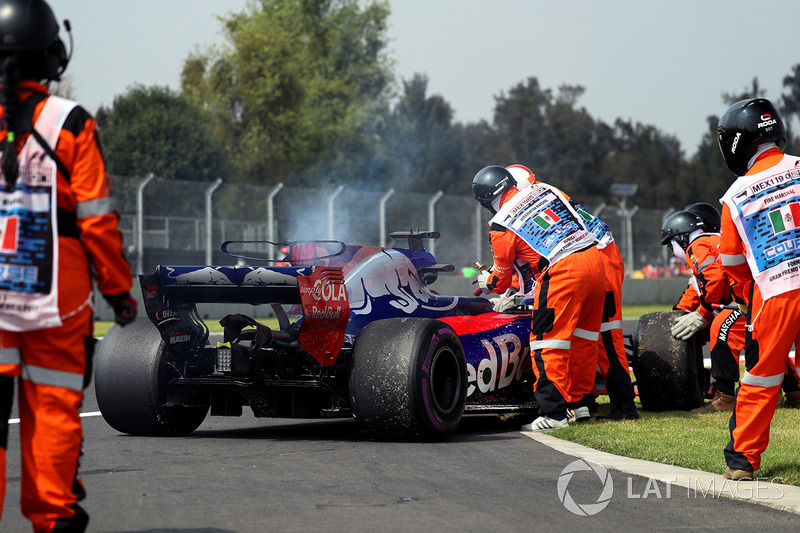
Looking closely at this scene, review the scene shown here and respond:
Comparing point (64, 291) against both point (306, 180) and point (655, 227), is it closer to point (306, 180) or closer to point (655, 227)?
point (655, 227)

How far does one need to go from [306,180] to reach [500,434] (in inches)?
1956

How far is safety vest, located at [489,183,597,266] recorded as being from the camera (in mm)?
7996

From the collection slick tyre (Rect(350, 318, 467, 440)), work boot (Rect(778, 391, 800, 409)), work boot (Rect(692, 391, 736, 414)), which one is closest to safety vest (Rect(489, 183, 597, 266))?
slick tyre (Rect(350, 318, 467, 440))

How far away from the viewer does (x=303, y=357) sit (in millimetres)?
7250

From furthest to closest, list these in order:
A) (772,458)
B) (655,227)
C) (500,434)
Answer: (655,227)
(500,434)
(772,458)

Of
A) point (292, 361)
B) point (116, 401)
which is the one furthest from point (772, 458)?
point (116, 401)

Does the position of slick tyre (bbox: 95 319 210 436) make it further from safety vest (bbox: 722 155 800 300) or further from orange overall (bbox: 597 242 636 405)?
safety vest (bbox: 722 155 800 300)

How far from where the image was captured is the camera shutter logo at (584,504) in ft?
16.4

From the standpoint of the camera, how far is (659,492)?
5.39 m

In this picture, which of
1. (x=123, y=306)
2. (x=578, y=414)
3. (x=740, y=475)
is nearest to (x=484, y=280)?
(x=578, y=414)

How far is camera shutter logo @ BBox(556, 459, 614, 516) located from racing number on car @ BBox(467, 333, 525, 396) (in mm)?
1496

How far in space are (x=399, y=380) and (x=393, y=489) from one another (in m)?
Answer: 1.55

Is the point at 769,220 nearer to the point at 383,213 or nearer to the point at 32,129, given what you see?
the point at 32,129

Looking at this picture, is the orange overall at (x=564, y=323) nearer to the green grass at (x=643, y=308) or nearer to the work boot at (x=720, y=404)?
the work boot at (x=720, y=404)
